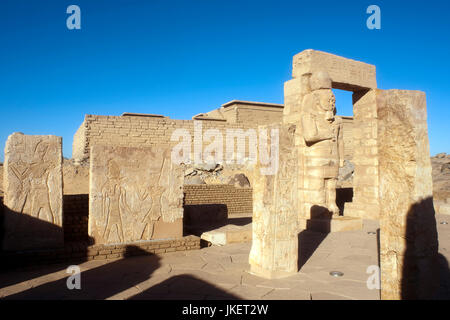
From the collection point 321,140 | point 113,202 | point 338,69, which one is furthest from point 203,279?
point 338,69

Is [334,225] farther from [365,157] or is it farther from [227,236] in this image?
[365,157]

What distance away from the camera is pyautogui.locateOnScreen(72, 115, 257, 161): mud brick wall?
55.2 feet

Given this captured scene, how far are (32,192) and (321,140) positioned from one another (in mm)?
5747

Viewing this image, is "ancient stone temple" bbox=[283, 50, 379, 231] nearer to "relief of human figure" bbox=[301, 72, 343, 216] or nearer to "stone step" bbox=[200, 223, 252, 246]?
"relief of human figure" bbox=[301, 72, 343, 216]

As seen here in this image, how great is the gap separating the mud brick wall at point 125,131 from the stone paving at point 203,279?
12.9 metres

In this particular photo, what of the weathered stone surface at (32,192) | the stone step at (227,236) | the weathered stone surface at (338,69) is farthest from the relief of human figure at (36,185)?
the weathered stone surface at (338,69)

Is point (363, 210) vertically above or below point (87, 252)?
above

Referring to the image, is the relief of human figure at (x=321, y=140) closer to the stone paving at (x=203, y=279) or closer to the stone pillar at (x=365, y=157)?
the stone pillar at (x=365, y=157)

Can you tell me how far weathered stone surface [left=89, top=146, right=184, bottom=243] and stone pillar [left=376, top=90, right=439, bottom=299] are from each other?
3.92m

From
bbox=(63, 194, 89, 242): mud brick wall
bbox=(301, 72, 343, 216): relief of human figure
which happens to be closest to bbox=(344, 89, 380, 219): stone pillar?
bbox=(301, 72, 343, 216): relief of human figure

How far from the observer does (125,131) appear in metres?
17.3

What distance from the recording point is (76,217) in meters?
5.90

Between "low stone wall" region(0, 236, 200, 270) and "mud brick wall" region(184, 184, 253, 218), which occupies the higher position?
"mud brick wall" region(184, 184, 253, 218)
